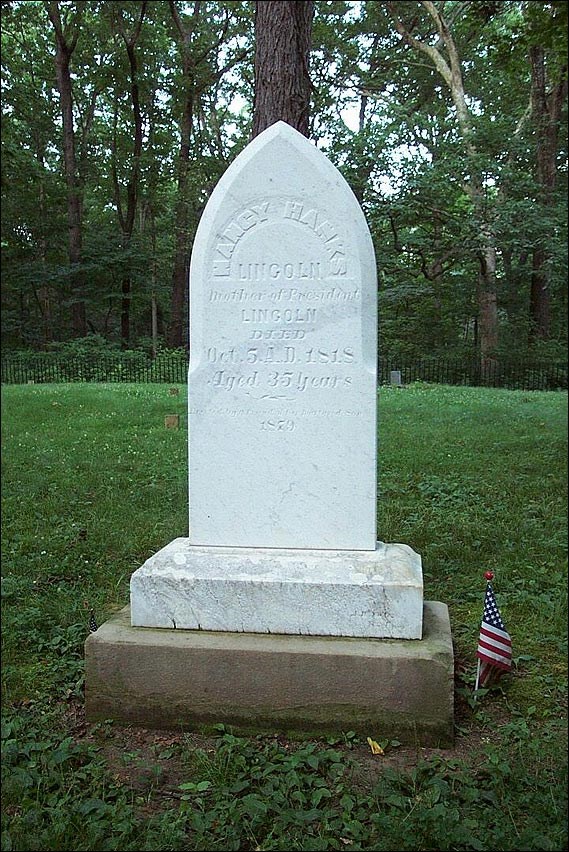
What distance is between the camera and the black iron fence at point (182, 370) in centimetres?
2119

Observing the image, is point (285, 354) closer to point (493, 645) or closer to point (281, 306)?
point (281, 306)

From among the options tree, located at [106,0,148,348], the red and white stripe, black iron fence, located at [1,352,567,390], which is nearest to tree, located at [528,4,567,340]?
black iron fence, located at [1,352,567,390]

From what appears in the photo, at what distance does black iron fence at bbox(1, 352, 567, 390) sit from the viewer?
2119 cm

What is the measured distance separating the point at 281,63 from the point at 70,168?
18.0 m

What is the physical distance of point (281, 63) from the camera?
7.36 meters

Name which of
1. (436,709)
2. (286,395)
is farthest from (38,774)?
(286,395)

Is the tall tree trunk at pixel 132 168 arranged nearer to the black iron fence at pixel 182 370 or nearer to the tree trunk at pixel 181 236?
the tree trunk at pixel 181 236

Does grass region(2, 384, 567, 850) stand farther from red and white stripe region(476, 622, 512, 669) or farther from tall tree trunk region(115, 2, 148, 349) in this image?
tall tree trunk region(115, 2, 148, 349)

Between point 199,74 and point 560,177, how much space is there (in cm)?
1145

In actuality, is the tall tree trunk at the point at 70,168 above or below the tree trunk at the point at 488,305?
above

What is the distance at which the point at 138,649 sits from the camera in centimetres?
323

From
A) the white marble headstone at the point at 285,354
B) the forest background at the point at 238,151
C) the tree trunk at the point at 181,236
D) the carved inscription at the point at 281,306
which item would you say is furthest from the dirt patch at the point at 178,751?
the tree trunk at the point at 181,236

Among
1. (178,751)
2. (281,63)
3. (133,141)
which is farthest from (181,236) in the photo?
(178,751)

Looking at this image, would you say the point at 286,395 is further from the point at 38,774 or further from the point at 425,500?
the point at 425,500
